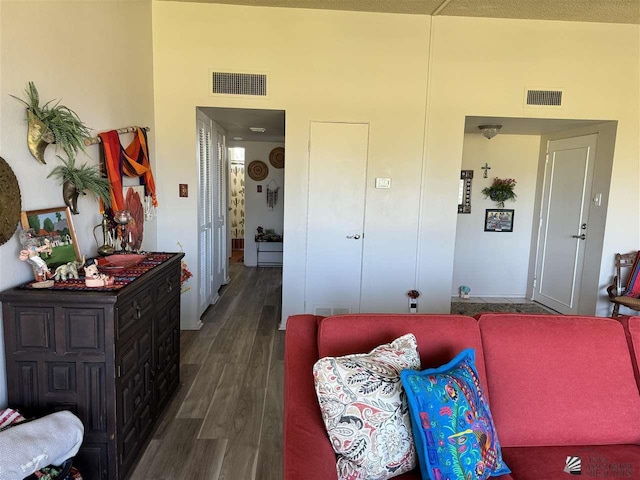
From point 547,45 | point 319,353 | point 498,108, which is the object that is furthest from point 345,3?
point 319,353

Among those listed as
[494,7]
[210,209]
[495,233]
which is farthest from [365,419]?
[495,233]

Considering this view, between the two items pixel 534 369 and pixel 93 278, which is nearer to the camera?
pixel 534 369

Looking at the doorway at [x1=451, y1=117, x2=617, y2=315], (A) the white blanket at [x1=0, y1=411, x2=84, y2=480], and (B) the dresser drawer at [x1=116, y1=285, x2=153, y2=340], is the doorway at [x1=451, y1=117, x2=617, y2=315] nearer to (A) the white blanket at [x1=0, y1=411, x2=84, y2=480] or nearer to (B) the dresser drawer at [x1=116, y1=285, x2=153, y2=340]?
(B) the dresser drawer at [x1=116, y1=285, x2=153, y2=340]

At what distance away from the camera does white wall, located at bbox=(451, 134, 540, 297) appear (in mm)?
5082

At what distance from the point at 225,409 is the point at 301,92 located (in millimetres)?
2813

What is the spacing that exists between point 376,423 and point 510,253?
186 inches

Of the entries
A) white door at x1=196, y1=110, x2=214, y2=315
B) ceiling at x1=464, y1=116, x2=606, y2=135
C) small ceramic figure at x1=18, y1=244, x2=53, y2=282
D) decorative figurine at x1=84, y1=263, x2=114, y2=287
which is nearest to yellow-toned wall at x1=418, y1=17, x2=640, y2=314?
ceiling at x1=464, y1=116, x2=606, y2=135

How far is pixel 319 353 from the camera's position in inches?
61.1

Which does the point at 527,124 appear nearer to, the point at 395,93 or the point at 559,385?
the point at 395,93

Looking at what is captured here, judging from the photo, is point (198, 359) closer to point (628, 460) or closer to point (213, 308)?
point (213, 308)

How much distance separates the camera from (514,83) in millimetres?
3844

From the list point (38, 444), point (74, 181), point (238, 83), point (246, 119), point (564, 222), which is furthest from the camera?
point (564, 222)

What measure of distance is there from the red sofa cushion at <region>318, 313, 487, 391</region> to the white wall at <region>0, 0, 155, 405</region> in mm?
1428

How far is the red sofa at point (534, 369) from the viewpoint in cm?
154
